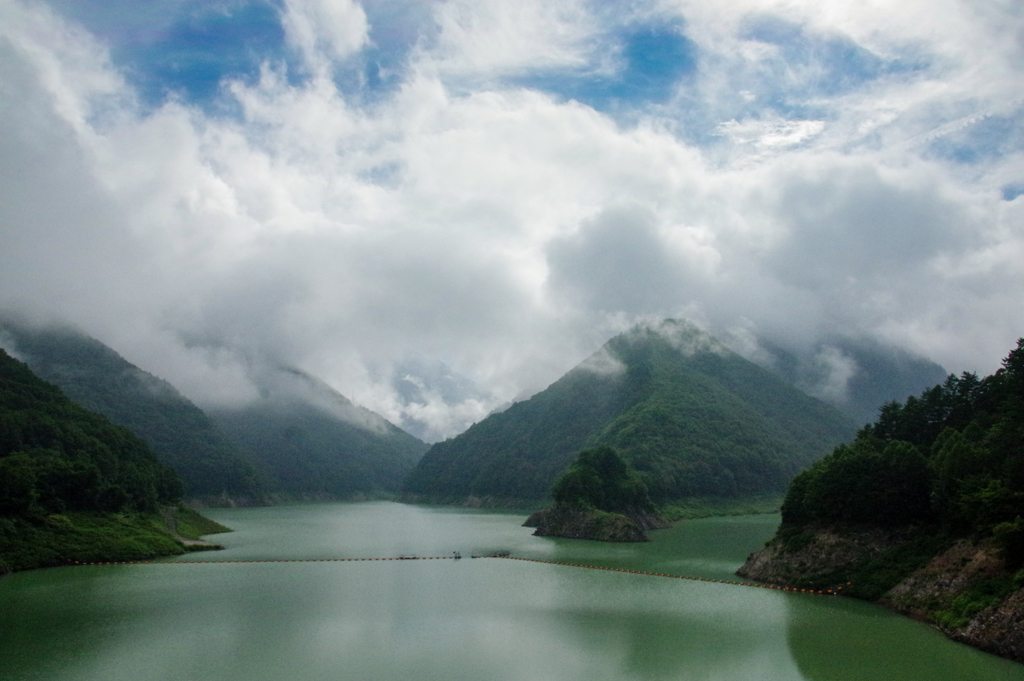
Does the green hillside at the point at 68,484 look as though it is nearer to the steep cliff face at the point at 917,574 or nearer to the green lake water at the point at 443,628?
the green lake water at the point at 443,628

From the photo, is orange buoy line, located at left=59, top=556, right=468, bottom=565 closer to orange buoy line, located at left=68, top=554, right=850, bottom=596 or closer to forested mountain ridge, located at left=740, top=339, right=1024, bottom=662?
orange buoy line, located at left=68, top=554, right=850, bottom=596

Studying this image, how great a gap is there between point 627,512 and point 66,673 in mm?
83948

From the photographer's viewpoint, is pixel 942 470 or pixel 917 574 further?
pixel 942 470

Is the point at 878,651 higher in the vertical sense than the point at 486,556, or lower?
higher

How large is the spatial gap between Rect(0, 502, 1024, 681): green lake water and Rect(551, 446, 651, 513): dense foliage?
118 ft

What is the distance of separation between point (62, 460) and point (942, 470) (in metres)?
76.5

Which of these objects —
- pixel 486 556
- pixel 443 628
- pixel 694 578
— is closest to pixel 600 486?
pixel 486 556

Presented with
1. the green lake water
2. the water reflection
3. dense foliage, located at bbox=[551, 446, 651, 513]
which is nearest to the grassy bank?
the green lake water

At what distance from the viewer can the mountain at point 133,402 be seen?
17212 centimetres

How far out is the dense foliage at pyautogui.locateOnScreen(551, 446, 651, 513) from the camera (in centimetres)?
10056

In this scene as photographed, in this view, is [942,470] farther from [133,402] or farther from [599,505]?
[133,402]

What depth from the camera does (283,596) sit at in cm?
4841

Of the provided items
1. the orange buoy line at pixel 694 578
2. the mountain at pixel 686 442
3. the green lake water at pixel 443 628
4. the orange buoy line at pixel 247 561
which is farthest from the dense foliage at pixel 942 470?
the mountain at pixel 686 442

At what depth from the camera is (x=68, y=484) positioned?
2579 inches
